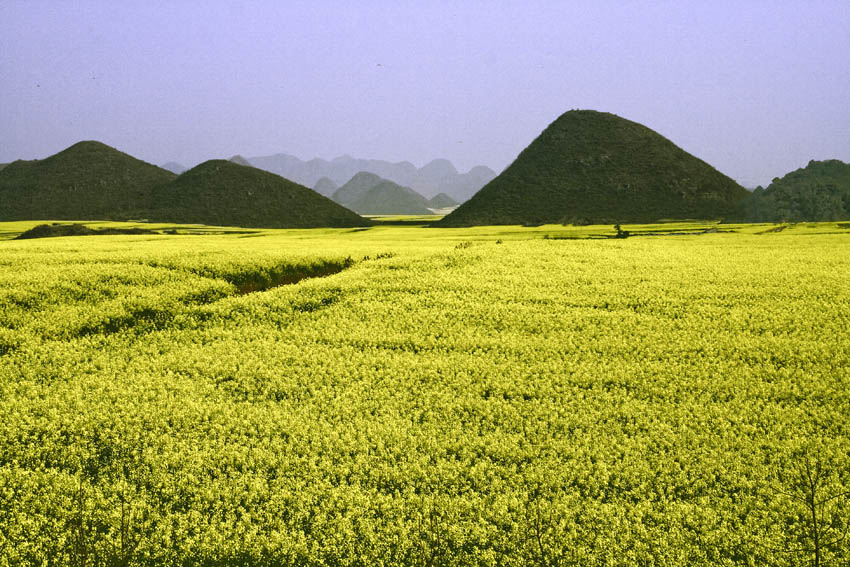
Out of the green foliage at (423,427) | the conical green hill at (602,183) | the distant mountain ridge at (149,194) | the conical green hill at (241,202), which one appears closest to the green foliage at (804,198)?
the conical green hill at (602,183)

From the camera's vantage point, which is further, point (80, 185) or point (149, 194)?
point (149, 194)

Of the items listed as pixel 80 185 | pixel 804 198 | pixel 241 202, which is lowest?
pixel 804 198

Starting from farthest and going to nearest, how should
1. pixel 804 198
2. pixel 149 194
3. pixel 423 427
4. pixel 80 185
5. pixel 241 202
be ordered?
pixel 149 194
pixel 80 185
pixel 241 202
pixel 804 198
pixel 423 427

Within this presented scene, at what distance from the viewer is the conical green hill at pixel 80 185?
481ft

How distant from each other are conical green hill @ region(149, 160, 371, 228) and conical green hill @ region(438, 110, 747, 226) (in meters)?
48.1

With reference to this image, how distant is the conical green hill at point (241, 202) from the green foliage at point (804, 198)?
108646mm

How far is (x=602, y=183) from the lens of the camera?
476 ft

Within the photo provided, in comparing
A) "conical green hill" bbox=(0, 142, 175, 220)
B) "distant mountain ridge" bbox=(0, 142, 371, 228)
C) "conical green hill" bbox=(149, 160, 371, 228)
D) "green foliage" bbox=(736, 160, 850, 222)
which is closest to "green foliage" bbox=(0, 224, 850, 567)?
"green foliage" bbox=(736, 160, 850, 222)

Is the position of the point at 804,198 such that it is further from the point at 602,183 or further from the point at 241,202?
the point at 241,202

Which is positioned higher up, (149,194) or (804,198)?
(149,194)

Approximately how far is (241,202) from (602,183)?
381 feet

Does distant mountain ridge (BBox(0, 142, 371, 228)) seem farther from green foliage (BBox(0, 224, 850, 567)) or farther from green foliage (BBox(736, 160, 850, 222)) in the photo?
green foliage (BBox(0, 224, 850, 567))

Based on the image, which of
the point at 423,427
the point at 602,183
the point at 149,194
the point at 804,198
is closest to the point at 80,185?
the point at 149,194

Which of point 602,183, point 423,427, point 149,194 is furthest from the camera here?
point 149,194
